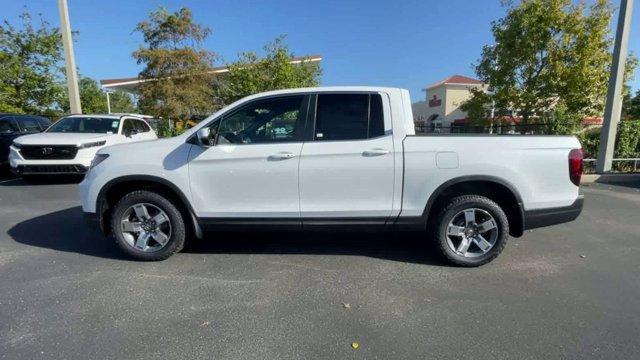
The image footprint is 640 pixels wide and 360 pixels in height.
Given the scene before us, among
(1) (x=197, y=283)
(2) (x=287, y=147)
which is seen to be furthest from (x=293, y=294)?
(2) (x=287, y=147)

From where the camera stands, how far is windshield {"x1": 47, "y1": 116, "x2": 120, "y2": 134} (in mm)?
8849

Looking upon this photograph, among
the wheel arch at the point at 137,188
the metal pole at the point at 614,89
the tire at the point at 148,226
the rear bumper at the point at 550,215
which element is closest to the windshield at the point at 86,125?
the wheel arch at the point at 137,188

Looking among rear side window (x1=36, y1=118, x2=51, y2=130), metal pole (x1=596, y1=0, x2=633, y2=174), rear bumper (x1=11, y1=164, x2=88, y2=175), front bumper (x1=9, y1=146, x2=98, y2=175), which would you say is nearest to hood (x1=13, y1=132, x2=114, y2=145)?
front bumper (x1=9, y1=146, x2=98, y2=175)

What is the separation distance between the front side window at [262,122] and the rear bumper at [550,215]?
8.37 ft

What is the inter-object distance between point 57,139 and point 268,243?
6.31 metres

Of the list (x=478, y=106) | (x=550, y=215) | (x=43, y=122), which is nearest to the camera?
(x=550, y=215)

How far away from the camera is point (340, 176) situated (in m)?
3.60

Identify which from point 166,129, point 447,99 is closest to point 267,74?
point 166,129

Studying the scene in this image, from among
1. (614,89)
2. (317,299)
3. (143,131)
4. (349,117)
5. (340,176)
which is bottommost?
(317,299)

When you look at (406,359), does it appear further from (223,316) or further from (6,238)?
(6,238)

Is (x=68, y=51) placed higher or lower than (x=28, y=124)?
higher

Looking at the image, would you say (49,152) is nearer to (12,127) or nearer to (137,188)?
(12,127)

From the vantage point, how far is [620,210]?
617 centimetres

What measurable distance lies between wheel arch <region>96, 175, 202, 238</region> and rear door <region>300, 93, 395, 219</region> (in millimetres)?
1234
